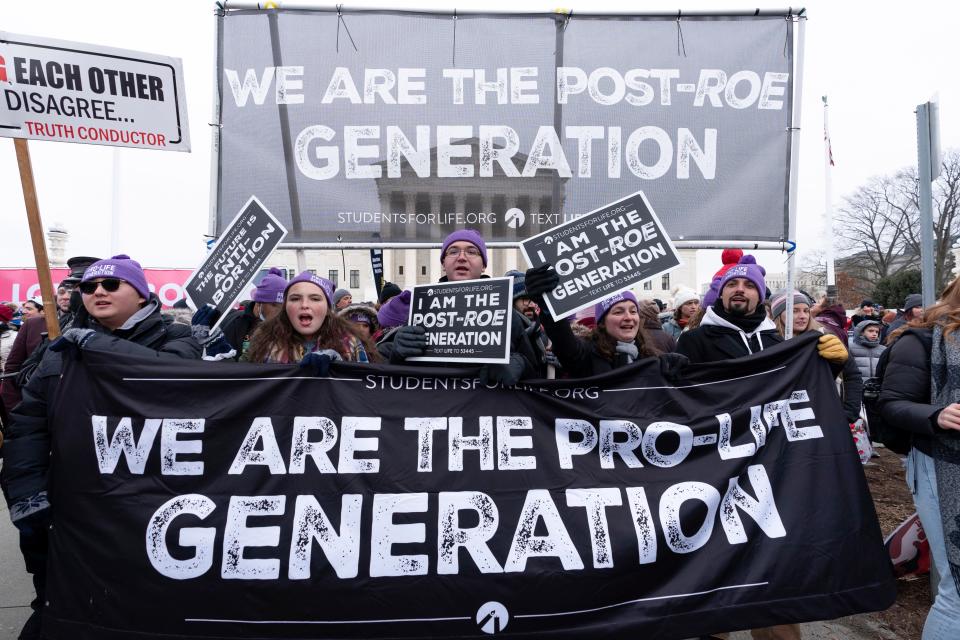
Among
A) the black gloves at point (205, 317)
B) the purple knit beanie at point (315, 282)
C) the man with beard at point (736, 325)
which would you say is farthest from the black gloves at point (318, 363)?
the man with beard at point (736, 325)

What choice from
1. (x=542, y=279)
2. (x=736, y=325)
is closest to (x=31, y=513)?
(x=542, y=279)

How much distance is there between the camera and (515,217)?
168 inches

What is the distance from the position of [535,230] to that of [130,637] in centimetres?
313

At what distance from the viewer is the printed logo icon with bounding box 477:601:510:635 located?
266 cm

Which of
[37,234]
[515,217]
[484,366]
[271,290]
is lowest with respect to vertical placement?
[484,366]

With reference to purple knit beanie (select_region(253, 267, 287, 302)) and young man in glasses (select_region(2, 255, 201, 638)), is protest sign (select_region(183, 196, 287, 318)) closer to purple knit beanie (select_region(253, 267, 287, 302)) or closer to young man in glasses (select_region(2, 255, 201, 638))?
young man in glasses (select_region(2, 255, 201, 638))

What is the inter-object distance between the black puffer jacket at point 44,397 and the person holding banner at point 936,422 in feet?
11.1

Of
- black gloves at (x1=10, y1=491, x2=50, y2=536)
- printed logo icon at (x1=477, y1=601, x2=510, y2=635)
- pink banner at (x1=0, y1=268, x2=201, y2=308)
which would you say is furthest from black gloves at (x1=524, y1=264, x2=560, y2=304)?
pink banner at (x1=0, y1=268, x2=201, y2=308)

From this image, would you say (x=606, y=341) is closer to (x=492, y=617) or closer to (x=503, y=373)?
(x=503, y=373)

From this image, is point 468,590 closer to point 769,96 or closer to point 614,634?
point 614,634

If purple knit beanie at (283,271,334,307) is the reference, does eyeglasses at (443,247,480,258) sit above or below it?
above

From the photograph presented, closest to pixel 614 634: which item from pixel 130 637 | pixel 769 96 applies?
pixel 130 637

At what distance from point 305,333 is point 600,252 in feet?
5.21

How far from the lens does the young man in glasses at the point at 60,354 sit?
274 centimetres
